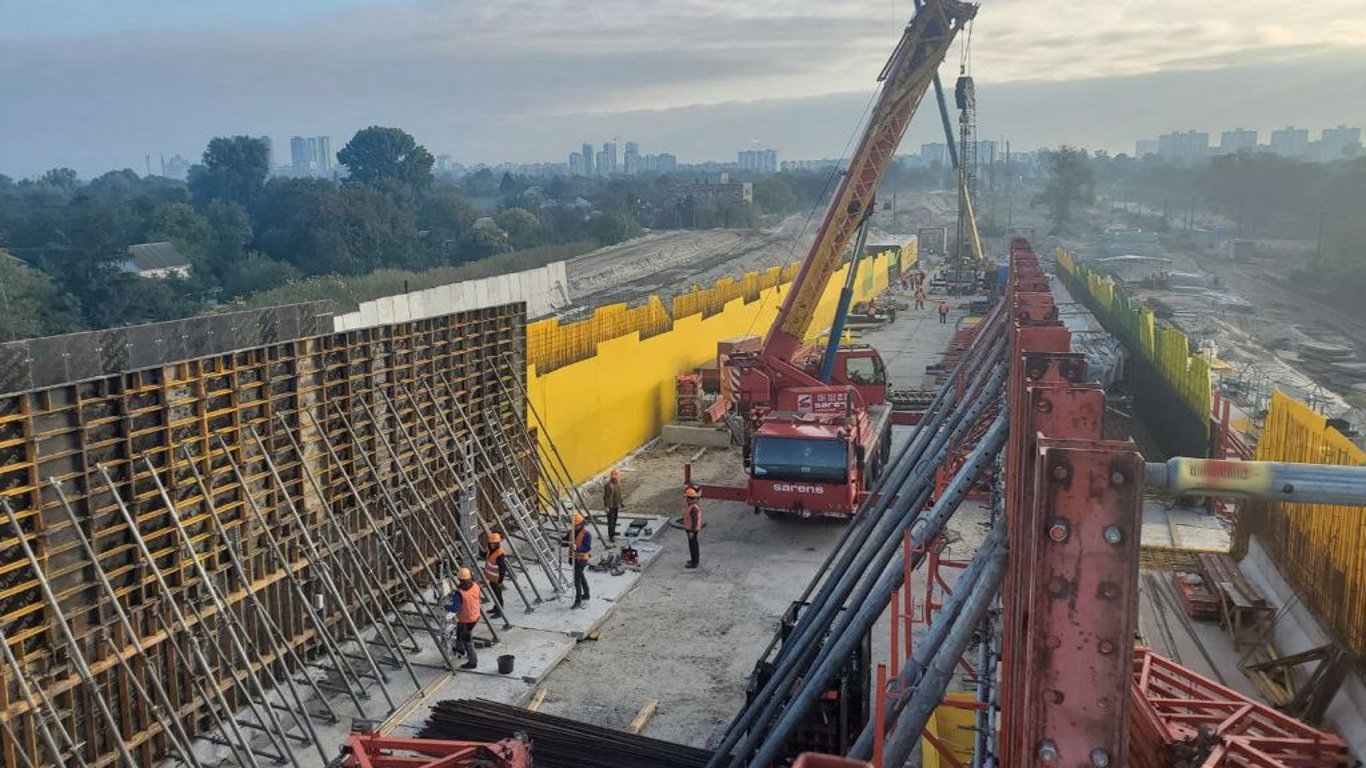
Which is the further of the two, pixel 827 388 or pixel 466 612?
pixel 827 388

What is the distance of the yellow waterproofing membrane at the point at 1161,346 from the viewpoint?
2028 cm

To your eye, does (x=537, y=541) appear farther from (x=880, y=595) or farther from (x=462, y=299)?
(x=462, y=299)

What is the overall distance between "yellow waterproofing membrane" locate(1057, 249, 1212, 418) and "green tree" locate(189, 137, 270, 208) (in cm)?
8885

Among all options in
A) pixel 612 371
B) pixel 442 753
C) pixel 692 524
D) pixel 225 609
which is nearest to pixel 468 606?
pixel 225 609

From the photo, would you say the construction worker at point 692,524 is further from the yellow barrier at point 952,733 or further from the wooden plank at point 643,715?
the yellow barrier at point 952,733

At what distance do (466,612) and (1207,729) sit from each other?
7755 mm

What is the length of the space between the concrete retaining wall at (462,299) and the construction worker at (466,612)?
390 centimetres

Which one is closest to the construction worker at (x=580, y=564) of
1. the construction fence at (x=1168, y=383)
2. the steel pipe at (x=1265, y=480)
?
the steel pipe at (x=1265, y=480)

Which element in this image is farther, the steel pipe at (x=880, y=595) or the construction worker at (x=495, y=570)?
the construction worker at (x=495, y=570)

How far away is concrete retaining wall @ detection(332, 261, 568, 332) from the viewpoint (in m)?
17.7

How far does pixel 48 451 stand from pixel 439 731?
4433mm

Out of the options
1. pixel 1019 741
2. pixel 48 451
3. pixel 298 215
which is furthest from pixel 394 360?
pixel 298 215

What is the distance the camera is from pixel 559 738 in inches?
376

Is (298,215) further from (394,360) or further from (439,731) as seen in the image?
(439,731)
